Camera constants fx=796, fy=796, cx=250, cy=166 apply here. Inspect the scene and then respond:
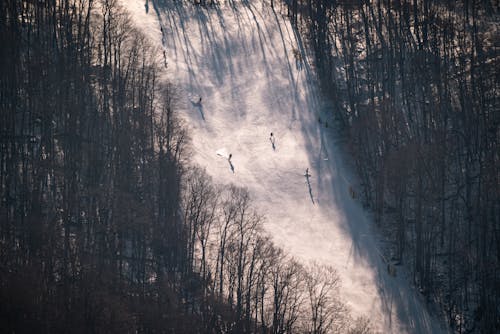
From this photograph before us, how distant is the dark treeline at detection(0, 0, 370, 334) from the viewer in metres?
57.6

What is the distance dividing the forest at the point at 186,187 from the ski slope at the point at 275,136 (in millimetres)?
1951

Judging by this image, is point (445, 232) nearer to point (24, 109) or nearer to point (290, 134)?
point (290, 134)

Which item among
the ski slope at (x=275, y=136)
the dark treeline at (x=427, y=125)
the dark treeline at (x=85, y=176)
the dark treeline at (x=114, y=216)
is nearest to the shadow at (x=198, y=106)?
the ski slope at (x=275, y=136)

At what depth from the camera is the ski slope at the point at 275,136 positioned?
65.8m

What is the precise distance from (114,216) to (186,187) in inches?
271

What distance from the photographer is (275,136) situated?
78.2m

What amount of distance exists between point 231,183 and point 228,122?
398 inches

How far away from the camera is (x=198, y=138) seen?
7581 centimetres

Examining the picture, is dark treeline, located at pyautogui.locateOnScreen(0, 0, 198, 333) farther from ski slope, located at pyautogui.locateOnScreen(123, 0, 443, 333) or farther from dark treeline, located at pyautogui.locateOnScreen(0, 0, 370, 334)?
ski slope, located at pyautogui.locateOnScreen(123, 0, 443, 333)

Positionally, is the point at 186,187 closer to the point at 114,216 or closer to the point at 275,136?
the point at 114,216

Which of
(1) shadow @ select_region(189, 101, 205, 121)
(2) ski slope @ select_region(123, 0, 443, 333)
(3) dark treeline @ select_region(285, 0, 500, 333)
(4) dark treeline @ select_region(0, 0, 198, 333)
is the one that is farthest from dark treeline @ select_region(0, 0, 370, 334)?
(3) dark treeline @ select_region(285, 0, 500, 333)

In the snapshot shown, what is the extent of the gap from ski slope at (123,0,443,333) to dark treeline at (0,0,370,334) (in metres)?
2.58

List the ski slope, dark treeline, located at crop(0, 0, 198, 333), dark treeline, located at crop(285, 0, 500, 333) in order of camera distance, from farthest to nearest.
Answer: dark treeline, located at crop(285, 0, 500, 333), the ski slope, dark treeline, located at crop(0, 0, 198, 333)

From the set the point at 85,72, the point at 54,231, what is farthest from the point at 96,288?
the point at 85,72
